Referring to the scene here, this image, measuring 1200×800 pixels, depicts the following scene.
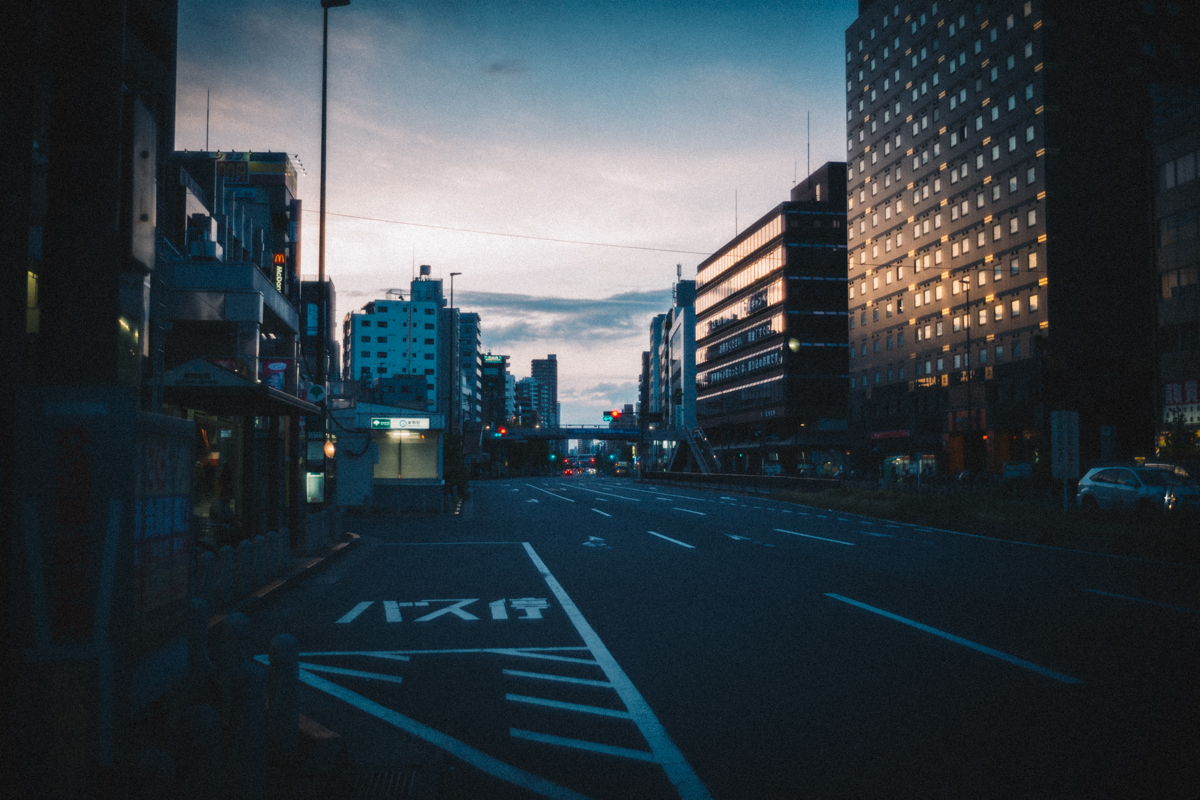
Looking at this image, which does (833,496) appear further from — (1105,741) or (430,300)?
(430,300)

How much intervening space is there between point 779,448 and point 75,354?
91.5 metres

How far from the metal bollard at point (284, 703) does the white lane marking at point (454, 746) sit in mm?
1030

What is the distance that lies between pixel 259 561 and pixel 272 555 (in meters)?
0.88

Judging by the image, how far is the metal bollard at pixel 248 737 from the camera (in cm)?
397

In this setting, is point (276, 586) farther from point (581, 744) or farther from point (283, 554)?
point (581, 744)

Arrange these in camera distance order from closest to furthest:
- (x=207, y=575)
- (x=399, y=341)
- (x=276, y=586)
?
(x=207, y=575), (x=276, y=586), (x=399, y=341)

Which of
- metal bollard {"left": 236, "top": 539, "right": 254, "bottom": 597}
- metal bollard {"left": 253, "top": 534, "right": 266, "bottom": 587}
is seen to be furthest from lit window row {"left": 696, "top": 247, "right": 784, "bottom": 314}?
metal bollard {"left": 236, "top": 539, "right": 254, "bottom": 597}

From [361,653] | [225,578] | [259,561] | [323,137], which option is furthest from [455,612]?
[323,137]

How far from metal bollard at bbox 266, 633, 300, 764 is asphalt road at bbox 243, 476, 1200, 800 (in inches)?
21.7

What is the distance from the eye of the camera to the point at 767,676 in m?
7.07

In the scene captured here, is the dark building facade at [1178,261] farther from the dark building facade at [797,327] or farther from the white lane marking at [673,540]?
the dark building facade at [797,327]

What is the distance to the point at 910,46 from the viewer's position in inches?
3081

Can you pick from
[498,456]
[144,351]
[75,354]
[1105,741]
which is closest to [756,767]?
[1105,741]

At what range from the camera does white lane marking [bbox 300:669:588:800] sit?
4682 millimetres
